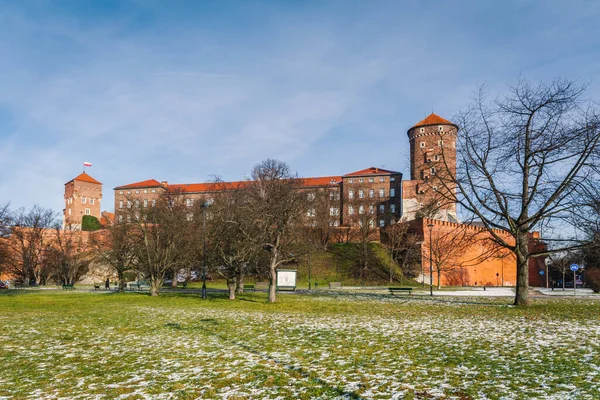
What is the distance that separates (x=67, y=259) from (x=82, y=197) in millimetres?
64669

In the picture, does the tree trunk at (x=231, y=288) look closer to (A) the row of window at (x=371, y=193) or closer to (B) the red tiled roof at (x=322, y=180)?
(A) the row of window at (x=371, y=193)

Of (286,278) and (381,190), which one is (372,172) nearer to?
(381,190)

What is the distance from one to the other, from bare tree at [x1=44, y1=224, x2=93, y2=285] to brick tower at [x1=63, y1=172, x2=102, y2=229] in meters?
50.6

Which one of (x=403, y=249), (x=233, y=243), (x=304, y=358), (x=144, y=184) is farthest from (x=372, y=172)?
(x=304, y=358)

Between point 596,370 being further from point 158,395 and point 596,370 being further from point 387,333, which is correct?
point 158,395

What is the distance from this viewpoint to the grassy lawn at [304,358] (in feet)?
23.8

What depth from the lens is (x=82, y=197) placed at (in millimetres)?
118688

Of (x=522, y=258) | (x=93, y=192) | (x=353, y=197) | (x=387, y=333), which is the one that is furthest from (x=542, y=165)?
(x=93, y=192)

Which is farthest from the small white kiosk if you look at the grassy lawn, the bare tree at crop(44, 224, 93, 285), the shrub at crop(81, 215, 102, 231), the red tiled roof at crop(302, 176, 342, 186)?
the shrub at crop(81, 215, 102, 231)

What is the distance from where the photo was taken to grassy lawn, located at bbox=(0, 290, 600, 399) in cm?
726

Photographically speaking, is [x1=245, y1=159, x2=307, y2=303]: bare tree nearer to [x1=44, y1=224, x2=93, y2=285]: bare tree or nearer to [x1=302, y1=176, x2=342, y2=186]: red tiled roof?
[x1=44, y1=224, x2=93, y2=285]: bare tree

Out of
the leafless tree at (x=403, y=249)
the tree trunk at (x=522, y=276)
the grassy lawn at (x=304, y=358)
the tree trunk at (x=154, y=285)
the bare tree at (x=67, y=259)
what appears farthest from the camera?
the bare tree at (x=67, y=259)

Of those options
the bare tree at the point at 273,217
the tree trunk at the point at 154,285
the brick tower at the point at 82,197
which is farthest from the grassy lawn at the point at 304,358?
the brick tower at the point at 82,197

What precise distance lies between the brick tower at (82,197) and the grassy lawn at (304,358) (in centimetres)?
11040
